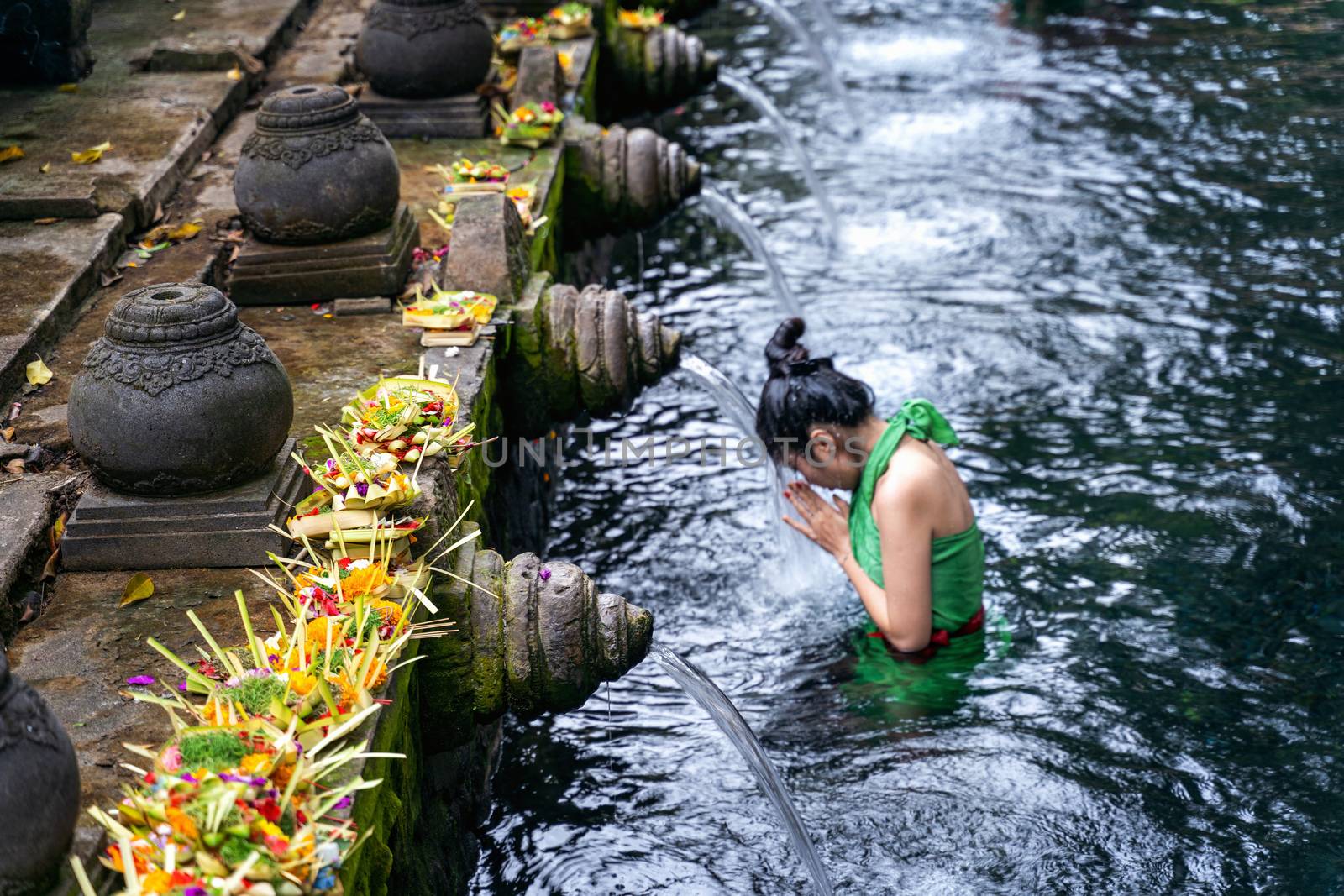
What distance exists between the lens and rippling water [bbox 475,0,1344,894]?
14.2 feet

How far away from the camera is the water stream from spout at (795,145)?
353 inches

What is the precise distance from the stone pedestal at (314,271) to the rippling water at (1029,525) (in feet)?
5.24

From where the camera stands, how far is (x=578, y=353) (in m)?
5.33

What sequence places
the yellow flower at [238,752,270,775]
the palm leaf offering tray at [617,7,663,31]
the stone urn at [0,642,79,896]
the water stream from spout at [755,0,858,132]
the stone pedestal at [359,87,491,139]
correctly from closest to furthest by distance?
the stone urn at [0,642,79,896]
the yellow flower at [238,752,270,775]
the stone pedestal at [359,87,491,139]
the palm leaf offering tray at [617,7,663,31]
the water stream from spout at [755,0,858,132]

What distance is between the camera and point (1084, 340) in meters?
7.46

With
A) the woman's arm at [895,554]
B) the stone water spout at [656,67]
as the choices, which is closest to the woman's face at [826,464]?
the woman's arm at [895,554]

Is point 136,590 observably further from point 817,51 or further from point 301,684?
point 817,51

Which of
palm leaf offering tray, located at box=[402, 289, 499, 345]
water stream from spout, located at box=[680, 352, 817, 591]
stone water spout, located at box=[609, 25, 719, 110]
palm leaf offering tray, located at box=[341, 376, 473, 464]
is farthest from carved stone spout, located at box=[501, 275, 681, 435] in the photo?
stone water spout, located at box=[609, 25, 719, 110]

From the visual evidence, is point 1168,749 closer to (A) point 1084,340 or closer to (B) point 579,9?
(A) point 1084,340

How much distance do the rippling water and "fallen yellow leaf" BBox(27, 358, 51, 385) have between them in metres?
2.10

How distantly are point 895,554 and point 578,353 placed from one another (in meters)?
1.60

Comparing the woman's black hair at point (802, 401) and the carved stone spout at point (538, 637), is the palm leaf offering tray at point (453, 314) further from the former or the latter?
the carved stone spout at point (538, 637)

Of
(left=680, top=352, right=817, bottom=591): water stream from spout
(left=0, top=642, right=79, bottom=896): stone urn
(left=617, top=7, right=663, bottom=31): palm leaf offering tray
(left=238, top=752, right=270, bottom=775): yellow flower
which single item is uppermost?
(left=0, top=642, right=79, bottom=896): stone urn

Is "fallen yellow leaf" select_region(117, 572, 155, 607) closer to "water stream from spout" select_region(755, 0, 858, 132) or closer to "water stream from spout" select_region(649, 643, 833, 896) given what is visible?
"water stream from spout" select_region(649, 643, 833, 896)
